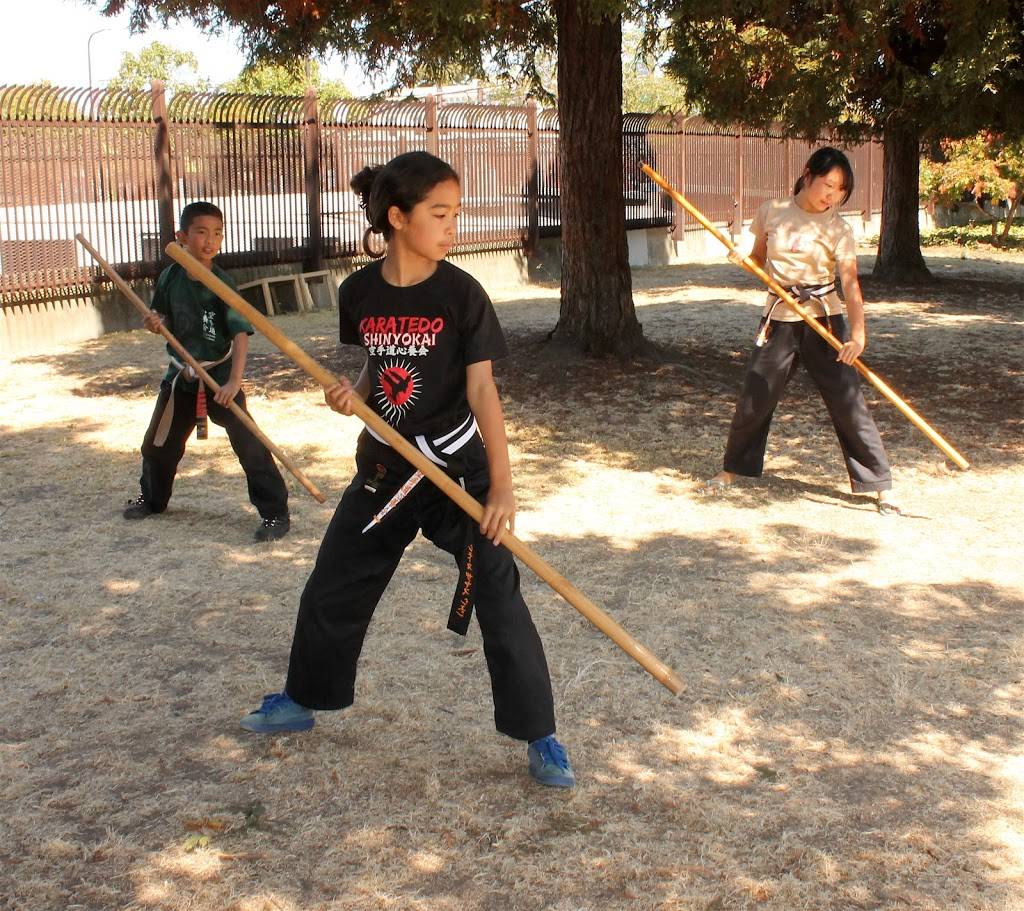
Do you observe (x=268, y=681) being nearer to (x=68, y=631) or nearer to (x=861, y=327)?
(x=68, y=631)

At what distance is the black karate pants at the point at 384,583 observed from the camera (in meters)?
3.23

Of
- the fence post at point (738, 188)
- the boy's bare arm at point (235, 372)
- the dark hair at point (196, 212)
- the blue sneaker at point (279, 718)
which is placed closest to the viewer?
the blue sneaker at point (279, 718)

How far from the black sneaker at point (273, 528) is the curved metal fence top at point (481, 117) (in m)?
12.0

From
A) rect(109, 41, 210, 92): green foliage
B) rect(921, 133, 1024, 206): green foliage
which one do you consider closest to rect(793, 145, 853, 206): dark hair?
rect(921, 133, 1024, 206): green foliage

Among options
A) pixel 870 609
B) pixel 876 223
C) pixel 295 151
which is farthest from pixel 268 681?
pixel 876 223

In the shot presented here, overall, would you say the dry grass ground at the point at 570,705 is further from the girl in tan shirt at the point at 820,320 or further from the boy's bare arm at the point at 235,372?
the boy's bare arm at the point at 235,372

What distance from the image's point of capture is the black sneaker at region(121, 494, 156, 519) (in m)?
5.95

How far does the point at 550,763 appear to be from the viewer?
129 inches

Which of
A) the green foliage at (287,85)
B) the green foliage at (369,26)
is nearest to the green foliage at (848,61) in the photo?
the green foliage at (369,26)

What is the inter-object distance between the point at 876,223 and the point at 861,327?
2461cm

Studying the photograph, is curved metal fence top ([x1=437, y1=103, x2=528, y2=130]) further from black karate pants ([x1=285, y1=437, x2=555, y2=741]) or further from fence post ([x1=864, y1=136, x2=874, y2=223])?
black karate pants ([x1=285, y1=437, x2=555, y2=741])

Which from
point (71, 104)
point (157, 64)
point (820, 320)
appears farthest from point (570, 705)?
point (157, 64)

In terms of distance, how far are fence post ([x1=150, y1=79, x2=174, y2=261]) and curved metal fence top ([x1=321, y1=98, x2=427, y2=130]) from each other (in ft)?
8.37

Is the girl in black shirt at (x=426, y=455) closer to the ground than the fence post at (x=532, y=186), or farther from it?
closer to the ground
